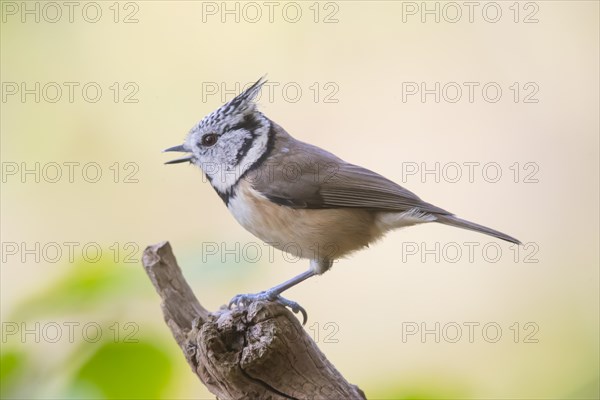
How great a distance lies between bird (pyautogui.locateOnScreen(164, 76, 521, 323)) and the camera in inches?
89.3

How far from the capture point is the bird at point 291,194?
227 centimetres

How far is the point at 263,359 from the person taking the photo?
74.3 inches

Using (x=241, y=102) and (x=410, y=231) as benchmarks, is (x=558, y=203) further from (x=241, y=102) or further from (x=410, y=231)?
(x=241, y=102)

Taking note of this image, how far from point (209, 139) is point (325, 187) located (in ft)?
1.35

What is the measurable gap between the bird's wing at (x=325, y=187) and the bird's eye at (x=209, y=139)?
0.67ft
